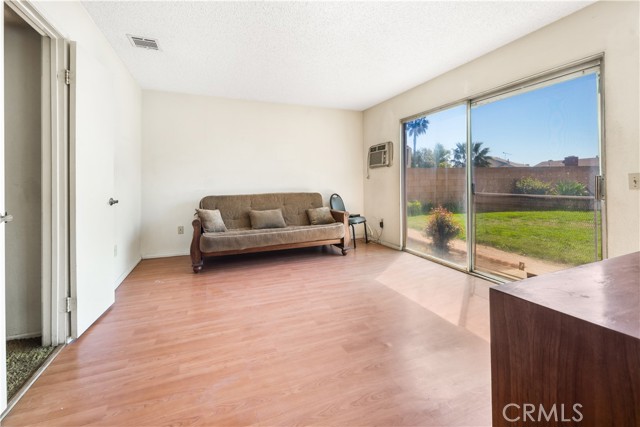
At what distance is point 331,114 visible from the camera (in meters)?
4.87

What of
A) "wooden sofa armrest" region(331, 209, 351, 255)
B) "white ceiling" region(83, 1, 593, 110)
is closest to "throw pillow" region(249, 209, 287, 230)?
"wooden sofa armrest" region(331, 209, 351, 255)

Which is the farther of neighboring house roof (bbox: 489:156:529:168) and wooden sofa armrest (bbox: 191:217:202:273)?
wooden sofa armrest (bbox: 191:217:202:273)

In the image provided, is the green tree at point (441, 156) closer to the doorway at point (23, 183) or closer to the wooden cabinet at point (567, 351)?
the wooden cabinet at point (567, 351)

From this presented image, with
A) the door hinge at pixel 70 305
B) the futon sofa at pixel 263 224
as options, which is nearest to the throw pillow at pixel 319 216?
the futon sofa at pixel 263 224

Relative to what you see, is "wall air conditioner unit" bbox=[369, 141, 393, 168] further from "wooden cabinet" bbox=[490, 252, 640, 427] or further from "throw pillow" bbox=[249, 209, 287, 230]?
"wooden cabinet" bbox=[490, 252, 640, 427]

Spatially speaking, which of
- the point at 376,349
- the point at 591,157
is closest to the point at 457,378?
the point at 376,349

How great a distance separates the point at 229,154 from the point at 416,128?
2.76 meters

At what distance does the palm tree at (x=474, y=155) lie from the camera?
9.72 ft

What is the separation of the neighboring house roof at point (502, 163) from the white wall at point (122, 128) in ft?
11.5

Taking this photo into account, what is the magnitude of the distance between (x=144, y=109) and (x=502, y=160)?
173 inches

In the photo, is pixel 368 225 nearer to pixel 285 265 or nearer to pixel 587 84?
pixel 285 265

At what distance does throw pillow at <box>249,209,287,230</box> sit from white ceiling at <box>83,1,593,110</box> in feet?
5.58

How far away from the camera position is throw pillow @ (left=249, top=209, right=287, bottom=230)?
390 centimetres
